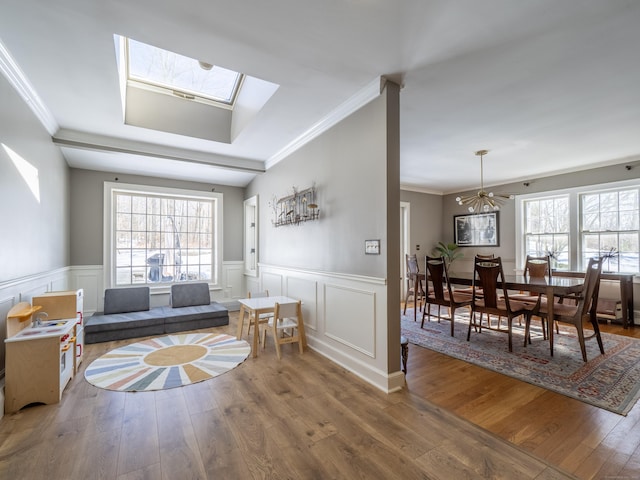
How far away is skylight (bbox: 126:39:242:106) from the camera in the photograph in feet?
9.29

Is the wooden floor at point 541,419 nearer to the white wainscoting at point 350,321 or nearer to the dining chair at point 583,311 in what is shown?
the white wainscoting at point 350,321

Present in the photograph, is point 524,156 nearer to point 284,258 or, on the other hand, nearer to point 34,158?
point 284,258

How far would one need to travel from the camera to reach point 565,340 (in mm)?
3697

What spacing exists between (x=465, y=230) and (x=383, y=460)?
626 centimetres

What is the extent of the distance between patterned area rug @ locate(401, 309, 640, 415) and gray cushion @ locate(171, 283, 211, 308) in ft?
10.6

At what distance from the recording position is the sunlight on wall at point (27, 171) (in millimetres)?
2498

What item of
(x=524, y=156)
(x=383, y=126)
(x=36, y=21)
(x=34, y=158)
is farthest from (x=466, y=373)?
(x=34, y=158)

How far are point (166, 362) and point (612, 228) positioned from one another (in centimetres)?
681

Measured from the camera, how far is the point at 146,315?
417 centimetres

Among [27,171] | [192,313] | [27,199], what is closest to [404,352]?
[192,313]

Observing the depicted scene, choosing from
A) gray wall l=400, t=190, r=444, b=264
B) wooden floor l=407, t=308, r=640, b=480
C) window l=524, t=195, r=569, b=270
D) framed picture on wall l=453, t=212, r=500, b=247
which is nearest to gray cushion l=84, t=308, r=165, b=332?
wooden floor l=407, t=308, r=640, b=480

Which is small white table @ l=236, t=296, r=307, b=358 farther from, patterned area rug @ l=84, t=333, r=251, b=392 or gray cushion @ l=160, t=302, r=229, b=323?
gray cushion @ l=160, t=302, r=229, b=323

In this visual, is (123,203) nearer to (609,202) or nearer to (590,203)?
(590,203)

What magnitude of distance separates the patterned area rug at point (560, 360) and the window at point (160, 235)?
12.9 ft
